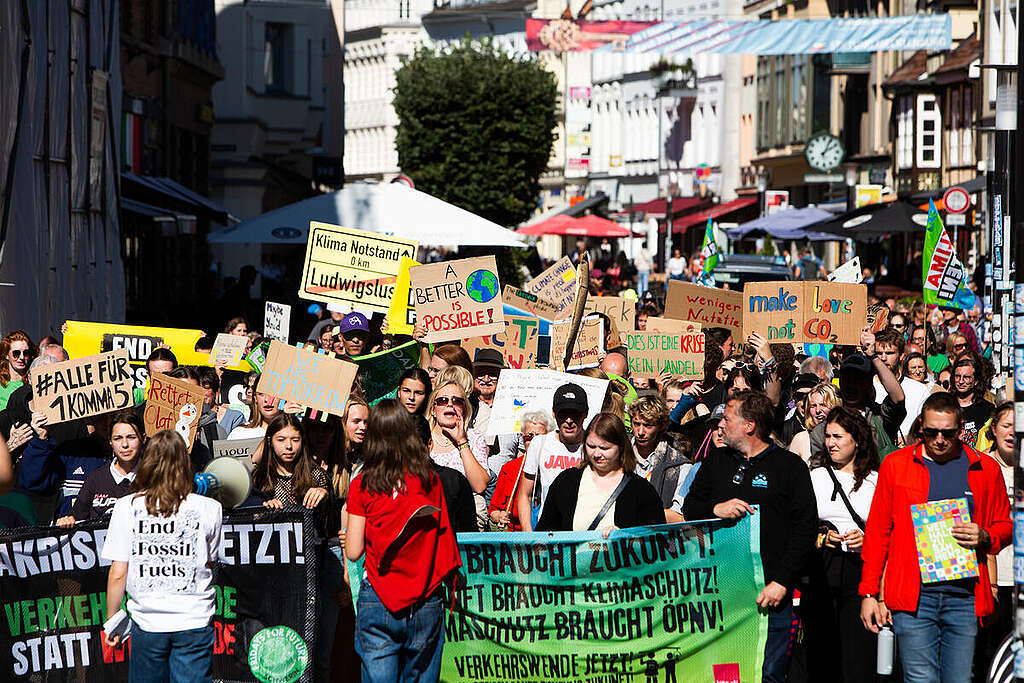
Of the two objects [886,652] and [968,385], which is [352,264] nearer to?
[968,385]

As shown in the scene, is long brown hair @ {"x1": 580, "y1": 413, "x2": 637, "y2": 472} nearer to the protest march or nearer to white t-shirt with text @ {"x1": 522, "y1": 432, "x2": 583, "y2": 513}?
the protest march

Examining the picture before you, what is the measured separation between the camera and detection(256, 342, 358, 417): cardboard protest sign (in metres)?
10.1

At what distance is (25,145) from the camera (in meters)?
19.0

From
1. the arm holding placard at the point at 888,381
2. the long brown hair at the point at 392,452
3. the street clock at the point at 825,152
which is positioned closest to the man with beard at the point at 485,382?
the arm holding placard at the point at 888,381

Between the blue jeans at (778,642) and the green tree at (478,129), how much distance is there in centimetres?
4447

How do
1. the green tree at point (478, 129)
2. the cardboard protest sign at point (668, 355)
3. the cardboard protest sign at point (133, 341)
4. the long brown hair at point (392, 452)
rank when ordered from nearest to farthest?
the long brown hair at point (392, 452)
the cardboard protest sign at point (668, 355)
the cardboard protest sign at point (133, 341)
the green tree at point (478, 129)

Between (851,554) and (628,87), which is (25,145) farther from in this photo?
(628,87)

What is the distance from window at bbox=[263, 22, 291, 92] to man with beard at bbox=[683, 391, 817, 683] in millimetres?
46538

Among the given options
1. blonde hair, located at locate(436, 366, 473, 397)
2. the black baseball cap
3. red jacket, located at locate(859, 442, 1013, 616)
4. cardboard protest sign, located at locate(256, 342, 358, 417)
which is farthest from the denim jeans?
red jacket, located at locate(859, 442, 1013, 616)

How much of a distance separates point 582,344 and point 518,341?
62cm

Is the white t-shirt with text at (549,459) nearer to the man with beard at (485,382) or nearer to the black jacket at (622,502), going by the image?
the black jacket at (622,502)

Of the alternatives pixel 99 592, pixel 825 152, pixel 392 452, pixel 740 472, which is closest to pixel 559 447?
pixel 740 472

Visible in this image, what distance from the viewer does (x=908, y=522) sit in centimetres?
786

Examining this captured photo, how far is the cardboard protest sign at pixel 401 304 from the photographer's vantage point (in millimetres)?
15531
